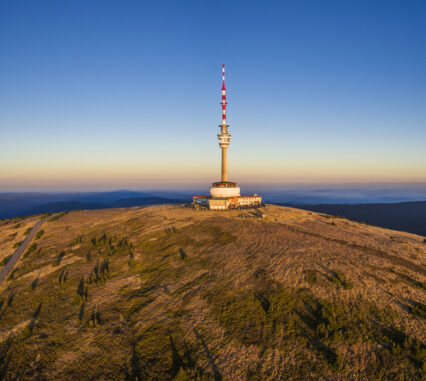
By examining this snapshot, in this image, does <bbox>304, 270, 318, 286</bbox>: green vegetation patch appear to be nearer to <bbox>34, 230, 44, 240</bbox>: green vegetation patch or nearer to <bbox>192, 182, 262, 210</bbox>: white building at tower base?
<bbox>192, 182, 262, 210</bbox>: white building at tower base

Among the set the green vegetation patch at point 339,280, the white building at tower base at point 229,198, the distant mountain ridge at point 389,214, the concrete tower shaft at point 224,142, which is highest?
the concrete tower shaft at point 224,142

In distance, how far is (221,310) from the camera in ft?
46.8

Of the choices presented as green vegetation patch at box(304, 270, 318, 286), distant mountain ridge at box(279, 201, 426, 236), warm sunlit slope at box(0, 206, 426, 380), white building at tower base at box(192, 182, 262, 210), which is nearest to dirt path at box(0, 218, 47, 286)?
warm sunlit slope at box(0, 206, 426, 380)

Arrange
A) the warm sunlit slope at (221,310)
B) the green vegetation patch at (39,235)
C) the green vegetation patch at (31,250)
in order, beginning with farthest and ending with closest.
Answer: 1. the green vegetation patch at (39,235)
2. the green vegetation patch at (31,250)
3. the warm sunlit slope at (221,310)

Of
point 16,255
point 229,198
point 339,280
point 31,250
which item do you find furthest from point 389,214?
point 16,255

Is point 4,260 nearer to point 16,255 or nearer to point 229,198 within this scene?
point 16,255

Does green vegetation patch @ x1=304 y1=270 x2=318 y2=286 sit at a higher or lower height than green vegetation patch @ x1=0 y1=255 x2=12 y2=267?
higher

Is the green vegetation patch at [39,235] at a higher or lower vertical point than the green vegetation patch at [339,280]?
lower

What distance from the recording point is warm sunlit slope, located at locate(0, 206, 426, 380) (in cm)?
1076

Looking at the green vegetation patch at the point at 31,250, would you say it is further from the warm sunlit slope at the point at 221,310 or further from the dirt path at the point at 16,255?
the warm sunlit slope at the point at 221,310

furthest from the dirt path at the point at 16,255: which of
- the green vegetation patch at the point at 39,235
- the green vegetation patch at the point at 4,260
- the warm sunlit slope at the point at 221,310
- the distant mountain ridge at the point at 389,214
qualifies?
the distant mountain ridge at the point at 389,214

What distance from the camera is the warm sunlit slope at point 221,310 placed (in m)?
10.8

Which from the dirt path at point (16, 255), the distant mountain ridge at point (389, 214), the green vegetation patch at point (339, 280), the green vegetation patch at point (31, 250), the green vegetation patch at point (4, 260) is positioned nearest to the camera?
the green vegetation patch at point (339, 280)

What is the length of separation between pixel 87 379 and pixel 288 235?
2267 cm
